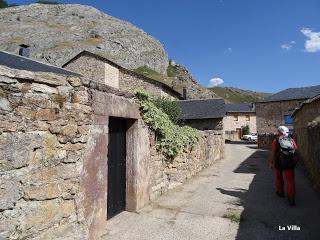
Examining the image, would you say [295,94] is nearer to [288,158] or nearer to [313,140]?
[313,140]

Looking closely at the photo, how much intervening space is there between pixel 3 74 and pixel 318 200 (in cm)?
662

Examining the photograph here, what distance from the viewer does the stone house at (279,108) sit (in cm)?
3131

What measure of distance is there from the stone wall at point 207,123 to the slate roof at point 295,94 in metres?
14.8

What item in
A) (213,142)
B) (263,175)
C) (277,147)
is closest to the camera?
(277,147)

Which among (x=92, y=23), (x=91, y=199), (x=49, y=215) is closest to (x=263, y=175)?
(x=91, y=199)

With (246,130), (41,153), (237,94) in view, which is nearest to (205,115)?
(41,153)

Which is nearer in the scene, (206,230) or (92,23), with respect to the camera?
(206,230)

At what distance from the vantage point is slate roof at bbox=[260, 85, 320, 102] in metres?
31.3

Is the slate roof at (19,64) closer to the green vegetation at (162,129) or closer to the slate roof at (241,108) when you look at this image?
the green vegetation at (162,129)

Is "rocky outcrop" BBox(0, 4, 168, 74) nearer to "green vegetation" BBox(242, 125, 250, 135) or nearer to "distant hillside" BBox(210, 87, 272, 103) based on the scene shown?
"green vegetation" BBox(242, 125, 250, 135)

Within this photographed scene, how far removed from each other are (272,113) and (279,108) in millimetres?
943

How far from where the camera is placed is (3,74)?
10.3 feet

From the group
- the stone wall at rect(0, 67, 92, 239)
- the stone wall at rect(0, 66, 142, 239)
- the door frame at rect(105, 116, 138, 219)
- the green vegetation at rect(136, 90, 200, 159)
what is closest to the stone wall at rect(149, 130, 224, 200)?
the green vegetation at rect(136, 90, 200, 159)

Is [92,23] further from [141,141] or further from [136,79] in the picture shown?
[141,141]
